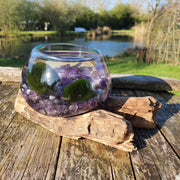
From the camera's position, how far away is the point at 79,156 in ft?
2.08

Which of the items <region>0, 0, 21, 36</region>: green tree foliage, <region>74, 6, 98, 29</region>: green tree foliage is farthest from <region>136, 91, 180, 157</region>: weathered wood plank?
<region>74, 6, 98, 29</region>: green tree foliage

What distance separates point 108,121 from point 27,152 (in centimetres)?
34

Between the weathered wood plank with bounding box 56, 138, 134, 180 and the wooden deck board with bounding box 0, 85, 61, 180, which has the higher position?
the wooden deck board with bounding box 0, 85, 61, 180

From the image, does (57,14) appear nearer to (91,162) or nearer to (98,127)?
(98,127)

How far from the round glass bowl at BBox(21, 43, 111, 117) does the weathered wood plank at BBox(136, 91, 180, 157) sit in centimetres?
38

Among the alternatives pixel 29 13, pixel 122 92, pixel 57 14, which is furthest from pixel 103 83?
pixel 57 14

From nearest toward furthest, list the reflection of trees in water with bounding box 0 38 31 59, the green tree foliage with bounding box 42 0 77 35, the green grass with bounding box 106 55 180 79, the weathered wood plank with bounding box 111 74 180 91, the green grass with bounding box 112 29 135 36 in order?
1. the weathered wood plank with bounding box 111 74 180 91
2. the green grass with bounding box 106 55 180 79
3. the reflection of trees in water with bounding box 0 38 31 59
4. the green tree foliage with bounding box 42 0 77 35
5. the green grass with bounding box 112 29 135 36

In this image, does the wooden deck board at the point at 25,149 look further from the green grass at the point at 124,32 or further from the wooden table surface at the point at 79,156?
the green grass at the point at 124,32

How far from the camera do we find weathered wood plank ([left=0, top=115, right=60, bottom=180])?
22.0 inches

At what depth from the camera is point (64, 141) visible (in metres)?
0.72

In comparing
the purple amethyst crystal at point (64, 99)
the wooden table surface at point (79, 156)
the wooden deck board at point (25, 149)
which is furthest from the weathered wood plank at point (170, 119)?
the wooden deck board at point (25, 149)

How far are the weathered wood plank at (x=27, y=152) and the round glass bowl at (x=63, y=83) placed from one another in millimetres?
125

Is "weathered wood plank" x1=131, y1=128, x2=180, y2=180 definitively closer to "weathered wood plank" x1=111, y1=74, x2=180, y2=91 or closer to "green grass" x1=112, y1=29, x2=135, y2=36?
"weathered wood plank" x1=111, y1=74, x2=180, y2=91

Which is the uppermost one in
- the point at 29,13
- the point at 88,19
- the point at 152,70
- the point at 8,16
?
the point at 88,19
